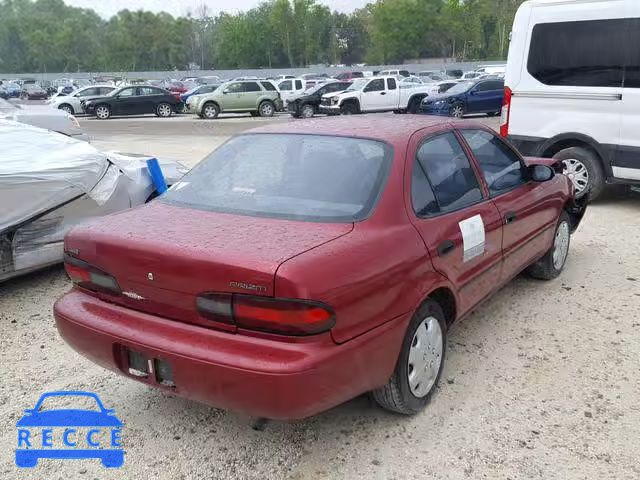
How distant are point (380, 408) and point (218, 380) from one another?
1069 millimetres

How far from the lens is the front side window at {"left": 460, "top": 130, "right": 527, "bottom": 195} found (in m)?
3.93

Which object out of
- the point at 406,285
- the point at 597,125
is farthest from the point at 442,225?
the point at 597,125

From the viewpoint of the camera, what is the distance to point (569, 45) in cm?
733

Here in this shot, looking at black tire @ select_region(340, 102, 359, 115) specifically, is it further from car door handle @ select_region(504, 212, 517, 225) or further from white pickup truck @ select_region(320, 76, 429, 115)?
car door handle @ select_region(504, 212, 517, 225)

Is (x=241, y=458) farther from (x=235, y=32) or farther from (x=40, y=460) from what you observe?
(x=235, y=32)

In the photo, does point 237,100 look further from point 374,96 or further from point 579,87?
point 579,87

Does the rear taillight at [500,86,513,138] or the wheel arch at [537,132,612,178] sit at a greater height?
the rear taillight at [500,86,513,138]

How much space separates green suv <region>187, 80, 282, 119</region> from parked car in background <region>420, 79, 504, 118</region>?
801 cm

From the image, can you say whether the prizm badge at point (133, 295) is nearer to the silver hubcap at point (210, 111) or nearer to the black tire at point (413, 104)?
the black tire at point (413, 104)

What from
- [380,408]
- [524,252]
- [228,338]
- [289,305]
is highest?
[289,305]

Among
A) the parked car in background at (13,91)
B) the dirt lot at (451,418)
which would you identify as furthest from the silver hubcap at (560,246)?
the parked car in background at (13,91)

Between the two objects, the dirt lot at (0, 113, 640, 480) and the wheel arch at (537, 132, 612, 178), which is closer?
the dirt lot at (0, 113, 640, 480)

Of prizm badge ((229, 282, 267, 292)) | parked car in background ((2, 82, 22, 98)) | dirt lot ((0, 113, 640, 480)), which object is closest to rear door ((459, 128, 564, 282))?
dirt lot ((0, 113, 640, 480))

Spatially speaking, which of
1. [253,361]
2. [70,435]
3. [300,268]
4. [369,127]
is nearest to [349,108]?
[369,127]
